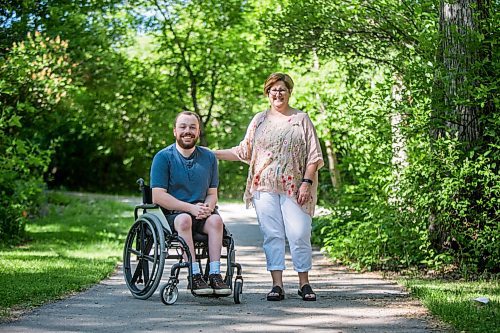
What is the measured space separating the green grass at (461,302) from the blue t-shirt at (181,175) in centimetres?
173

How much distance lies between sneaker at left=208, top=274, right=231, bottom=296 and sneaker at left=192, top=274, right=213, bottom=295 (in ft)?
0.23

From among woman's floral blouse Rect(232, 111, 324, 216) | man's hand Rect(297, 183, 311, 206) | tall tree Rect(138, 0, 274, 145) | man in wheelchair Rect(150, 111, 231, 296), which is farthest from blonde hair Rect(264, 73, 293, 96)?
tall tree Rect(138, 0, 274, 145)

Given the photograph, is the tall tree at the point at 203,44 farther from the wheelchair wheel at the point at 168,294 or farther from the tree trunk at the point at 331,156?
the wheelchair wheel at the point at 168,294

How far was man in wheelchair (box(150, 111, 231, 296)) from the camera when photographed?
6195mm

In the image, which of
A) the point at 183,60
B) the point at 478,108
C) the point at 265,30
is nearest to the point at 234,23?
the point at 183,60

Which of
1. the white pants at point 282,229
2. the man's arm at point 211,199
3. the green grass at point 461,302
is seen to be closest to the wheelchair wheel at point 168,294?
the man's arm at point 211,199

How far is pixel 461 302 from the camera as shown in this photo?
584 cm

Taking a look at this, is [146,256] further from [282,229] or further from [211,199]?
[282,229]

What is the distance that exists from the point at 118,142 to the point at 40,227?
1354 cm

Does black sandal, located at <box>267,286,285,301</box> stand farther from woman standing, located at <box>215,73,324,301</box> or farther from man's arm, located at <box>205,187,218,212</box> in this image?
man's arm, located at <box>205,187,218,212</box>

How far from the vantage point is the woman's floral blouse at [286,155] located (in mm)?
6523

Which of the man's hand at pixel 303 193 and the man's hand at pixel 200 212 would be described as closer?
the man's hand at pixel 200 212

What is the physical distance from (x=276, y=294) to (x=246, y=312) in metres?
0.63

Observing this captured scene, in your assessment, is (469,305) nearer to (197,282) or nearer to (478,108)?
(197,282)
